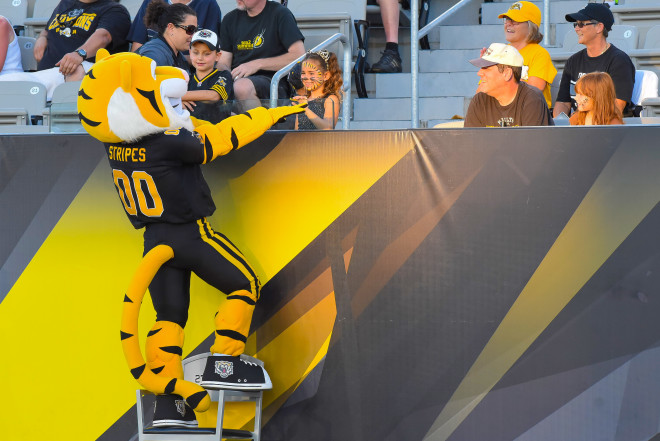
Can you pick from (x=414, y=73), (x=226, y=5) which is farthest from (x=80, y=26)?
(x=414, y=73)

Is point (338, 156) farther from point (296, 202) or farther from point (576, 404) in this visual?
point (576, 404)

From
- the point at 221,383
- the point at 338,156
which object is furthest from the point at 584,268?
the point at 221,383

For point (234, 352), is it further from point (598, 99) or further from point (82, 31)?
point (82, 31)

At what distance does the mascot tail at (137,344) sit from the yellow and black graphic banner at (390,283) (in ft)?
1.11

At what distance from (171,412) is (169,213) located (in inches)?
35.9

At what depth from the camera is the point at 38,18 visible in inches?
311

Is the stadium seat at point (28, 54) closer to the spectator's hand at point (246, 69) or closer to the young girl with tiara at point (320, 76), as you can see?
the spectator's hand at point (246, 69)

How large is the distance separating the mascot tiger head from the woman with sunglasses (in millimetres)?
2060

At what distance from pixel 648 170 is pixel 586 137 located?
11.7 inches

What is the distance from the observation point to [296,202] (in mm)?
4707

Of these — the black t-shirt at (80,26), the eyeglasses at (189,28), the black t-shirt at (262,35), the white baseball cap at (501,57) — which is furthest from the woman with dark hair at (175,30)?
the white baseball cap at (501,57)

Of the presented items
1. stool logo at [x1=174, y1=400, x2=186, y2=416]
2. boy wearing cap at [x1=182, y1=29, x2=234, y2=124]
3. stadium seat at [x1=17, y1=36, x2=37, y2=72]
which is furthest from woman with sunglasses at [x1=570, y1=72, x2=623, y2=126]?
stadium seat at [x1=17, y1=36, x2=37, y2=72]

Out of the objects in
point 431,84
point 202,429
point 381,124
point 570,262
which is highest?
point 431,84

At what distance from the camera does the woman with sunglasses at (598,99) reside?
5043 mm
